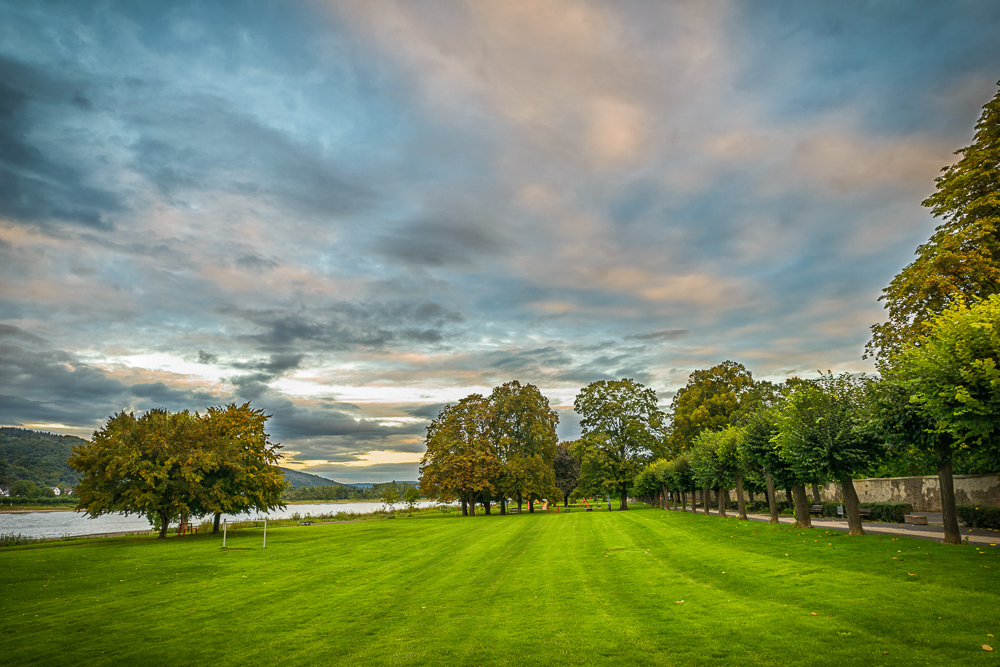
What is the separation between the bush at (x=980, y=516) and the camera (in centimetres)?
2114

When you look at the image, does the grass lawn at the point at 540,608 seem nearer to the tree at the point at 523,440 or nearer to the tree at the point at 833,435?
the tree at the point at 833,435

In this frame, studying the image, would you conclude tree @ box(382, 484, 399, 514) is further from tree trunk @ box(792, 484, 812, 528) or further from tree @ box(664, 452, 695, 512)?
tree trunk @ box(792, 484, 812, 528)

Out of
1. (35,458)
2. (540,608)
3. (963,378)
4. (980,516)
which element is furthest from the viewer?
(35,458)

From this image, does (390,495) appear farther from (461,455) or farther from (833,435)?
(833,435)

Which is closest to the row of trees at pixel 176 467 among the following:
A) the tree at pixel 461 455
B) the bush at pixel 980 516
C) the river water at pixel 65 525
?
the river water at pixel 65 525

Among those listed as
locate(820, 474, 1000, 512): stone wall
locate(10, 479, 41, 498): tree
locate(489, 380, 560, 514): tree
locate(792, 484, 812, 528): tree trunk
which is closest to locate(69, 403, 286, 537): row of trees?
locate(489, 380, 560, 514): tree

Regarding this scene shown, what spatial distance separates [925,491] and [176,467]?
157 feet

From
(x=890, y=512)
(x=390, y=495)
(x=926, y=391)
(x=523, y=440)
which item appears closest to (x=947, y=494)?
(x=926, y=391)

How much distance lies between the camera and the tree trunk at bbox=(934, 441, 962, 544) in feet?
50.2

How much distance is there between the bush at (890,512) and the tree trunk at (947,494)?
13792 mm

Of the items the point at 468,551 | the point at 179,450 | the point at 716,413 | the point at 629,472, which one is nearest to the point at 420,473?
the point at 629,472

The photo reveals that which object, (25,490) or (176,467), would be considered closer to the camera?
(176,467)

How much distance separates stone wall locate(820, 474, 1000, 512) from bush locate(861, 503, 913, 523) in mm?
3575

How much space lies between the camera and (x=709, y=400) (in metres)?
56.6
